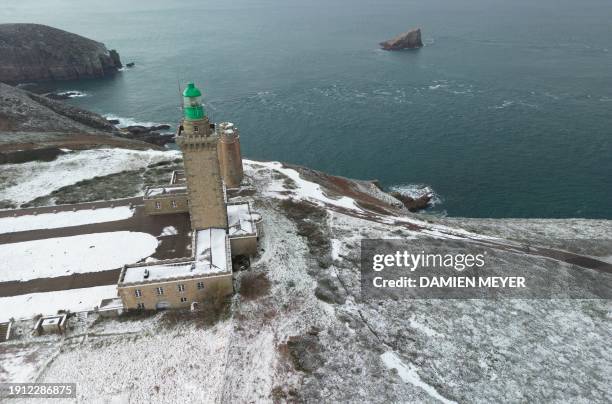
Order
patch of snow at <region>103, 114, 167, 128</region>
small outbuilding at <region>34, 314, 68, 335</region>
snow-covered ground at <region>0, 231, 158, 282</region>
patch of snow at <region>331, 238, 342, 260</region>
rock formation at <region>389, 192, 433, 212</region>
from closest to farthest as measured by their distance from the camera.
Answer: small outbuilding at <region>34, 314, 68, 335</region> < snow-covered ground at <region>0, 231, 158, 282</region> < patch of snow at <region>331, 238, 342, 260</region> < rock formation at <region>389, 192, 433, 212</region> < patch of snow at <region>103, 114, 167, 128</region>

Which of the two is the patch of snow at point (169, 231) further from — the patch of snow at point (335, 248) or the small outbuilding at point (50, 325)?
the patch of snow at point (335, 248)

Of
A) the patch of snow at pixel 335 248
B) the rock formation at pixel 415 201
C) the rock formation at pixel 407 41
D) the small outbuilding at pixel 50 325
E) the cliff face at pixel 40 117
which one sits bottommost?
the rock formation at pixel 415 201

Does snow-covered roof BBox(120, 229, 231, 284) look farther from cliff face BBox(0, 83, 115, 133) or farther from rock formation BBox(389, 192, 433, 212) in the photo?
cliff face BBox(0, 83, 115, 133)

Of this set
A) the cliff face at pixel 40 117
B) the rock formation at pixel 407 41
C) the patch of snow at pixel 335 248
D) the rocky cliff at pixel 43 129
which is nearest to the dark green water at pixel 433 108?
the rock formation at pixel 407 41

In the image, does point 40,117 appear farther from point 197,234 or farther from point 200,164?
point 200,164

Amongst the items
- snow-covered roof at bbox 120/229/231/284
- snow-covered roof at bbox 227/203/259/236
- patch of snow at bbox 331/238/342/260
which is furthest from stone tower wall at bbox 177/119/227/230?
patch of snow at bbox 331/238/342/260

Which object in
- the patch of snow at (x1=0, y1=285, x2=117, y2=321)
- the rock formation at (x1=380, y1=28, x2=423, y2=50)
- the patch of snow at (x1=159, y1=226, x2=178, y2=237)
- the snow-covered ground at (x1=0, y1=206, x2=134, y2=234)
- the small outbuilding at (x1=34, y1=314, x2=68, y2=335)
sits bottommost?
the small outbuilding at (x1=34, y1=314, x2=68, y2=335)

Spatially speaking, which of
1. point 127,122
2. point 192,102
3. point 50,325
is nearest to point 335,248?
point 192,102
